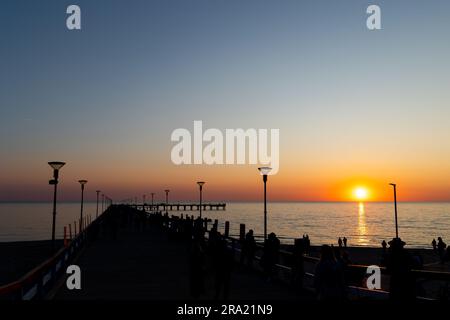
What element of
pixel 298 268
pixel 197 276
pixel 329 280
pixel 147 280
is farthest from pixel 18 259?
pixel 329 280

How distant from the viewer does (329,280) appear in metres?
7.92

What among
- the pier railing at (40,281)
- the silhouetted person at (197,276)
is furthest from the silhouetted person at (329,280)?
the pier railing at (40,281)

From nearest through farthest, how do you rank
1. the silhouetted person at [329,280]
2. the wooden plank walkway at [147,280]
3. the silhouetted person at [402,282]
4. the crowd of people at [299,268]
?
the silhouetted person at [402,282], the crowd of people at [299,268], the silhouetted person at [329,280], the wooden plank walkway at [147,280]

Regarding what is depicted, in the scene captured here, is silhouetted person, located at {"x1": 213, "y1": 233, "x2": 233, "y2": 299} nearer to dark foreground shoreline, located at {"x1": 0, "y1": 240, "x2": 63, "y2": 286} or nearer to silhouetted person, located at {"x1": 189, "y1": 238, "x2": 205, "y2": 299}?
silhouetted person, located at {"x1": 189, "y1": 238, "x2": 205, "y2": 299}

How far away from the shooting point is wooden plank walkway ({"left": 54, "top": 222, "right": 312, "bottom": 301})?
11.4m

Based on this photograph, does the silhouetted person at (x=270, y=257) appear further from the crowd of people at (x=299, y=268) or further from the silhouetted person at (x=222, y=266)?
the silhouetted person at (x=222, y=266)

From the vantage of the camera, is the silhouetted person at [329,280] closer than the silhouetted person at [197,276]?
Yes

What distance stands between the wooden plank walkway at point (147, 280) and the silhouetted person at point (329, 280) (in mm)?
3174

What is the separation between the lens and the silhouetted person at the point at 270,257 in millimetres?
13625

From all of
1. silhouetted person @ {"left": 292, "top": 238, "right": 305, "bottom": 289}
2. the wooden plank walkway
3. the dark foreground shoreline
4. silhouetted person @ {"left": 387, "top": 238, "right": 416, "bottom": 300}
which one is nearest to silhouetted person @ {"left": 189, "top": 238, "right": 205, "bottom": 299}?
the wooden plank walkway

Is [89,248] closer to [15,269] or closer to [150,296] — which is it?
[15,269]

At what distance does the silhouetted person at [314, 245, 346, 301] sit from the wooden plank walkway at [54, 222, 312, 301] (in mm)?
3174

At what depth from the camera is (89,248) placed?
23875 mm
